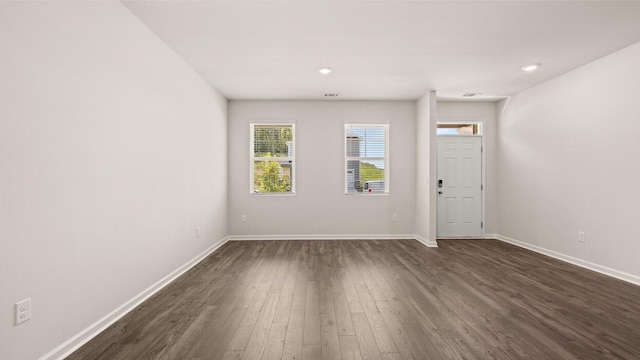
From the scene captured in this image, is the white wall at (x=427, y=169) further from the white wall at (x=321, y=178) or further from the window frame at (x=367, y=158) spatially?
the window frame at (x=367, y=158)

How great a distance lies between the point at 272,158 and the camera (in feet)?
18.5

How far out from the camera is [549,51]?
344 centimetres

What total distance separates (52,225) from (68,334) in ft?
2.38

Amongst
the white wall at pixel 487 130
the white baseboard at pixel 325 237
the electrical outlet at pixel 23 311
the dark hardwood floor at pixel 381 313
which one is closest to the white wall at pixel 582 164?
the white wall at pixel 487 130

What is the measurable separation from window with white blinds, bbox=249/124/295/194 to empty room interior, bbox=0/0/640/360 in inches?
1.5

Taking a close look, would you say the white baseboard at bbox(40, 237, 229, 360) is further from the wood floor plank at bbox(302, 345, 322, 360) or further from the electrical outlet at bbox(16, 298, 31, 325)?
the wood floor plank at bbox(302, 345, 322, 360)

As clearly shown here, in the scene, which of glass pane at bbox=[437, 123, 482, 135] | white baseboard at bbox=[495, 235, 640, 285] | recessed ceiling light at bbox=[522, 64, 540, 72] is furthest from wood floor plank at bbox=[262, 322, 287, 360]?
glass pane at bbox=[437, 123, 482, 135]

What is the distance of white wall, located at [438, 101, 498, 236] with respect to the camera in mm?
5680

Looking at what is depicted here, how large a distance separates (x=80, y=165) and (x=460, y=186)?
560 centimetres

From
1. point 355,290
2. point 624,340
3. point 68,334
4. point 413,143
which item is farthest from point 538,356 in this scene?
point 413,143

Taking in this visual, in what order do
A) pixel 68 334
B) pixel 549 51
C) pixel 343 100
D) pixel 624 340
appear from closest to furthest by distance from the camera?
pixel 68 334 → pixel 624 340 → pixel 549 51 → pixel 343 100

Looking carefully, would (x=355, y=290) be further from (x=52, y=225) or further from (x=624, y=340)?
(x=52, y=225)

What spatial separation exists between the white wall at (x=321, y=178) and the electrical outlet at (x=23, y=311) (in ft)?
12.8

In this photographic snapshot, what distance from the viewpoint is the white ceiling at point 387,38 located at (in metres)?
2.55
